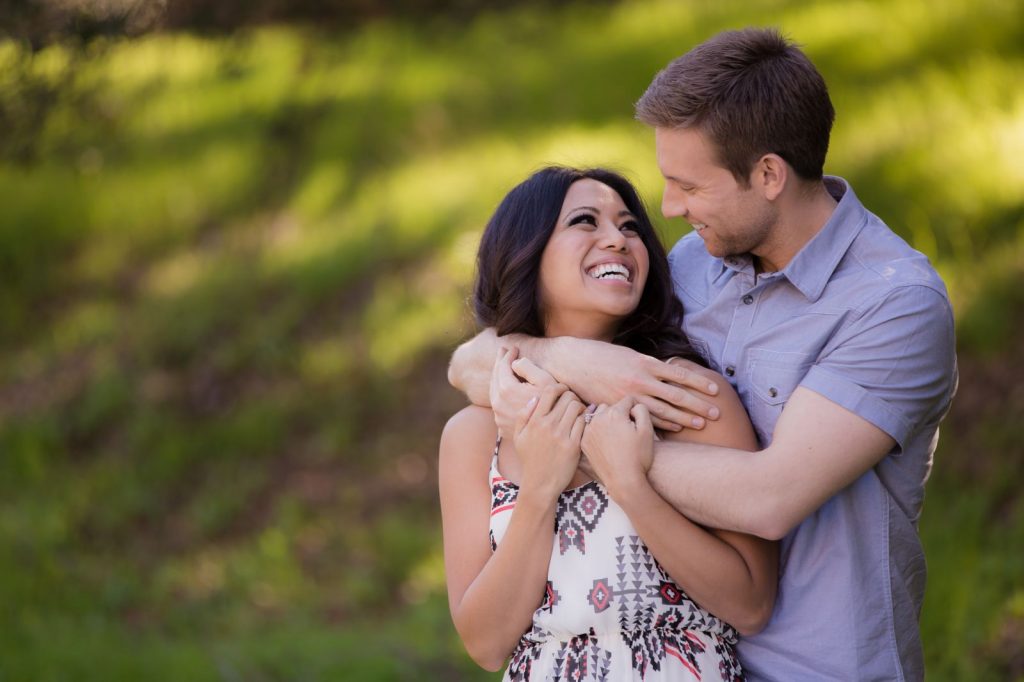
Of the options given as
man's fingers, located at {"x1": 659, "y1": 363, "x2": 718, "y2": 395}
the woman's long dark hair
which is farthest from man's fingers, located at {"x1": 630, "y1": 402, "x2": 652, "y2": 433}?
the woman's long dark hair

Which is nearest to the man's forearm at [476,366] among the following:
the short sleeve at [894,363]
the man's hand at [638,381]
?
the man's hand at [638,381]

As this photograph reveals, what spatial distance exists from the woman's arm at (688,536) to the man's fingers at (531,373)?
0.18 m

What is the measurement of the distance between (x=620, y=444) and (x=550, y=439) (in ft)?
0.56

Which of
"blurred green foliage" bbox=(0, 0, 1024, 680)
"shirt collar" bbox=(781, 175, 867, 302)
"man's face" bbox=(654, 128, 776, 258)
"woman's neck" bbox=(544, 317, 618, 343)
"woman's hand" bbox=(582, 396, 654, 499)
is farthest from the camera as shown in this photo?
"blurred green foliage" bbox=(0, 0, 1024, 680)

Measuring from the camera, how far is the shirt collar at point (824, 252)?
8.63 ft

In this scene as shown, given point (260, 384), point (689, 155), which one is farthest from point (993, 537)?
point (260, 384)

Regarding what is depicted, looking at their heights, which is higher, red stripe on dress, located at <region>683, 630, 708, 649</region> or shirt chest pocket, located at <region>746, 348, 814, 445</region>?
shirt chest pocket, located at <region>746, 348, 814, 445</region>

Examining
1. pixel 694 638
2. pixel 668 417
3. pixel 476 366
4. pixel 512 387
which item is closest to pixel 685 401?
pixel 668 417

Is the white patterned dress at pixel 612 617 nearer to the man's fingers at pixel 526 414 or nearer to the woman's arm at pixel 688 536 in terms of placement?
the woman's arm at pixel 688 536

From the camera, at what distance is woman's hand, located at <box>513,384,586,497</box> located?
2596 mm

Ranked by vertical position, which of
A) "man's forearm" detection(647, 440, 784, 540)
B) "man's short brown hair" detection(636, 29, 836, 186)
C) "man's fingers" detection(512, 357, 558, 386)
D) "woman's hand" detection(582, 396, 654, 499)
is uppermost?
"man's short brown hair" detection(636, 29, 836, 186)

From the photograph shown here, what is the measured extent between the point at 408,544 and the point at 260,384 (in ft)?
7.79

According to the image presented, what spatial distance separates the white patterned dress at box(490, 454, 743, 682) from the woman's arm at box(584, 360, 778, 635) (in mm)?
69

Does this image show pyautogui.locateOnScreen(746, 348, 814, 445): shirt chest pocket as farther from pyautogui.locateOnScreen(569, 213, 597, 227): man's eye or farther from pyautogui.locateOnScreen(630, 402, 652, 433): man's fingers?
pyautogui.locateOnScreen(569, 213, 597, 227): man's eye
